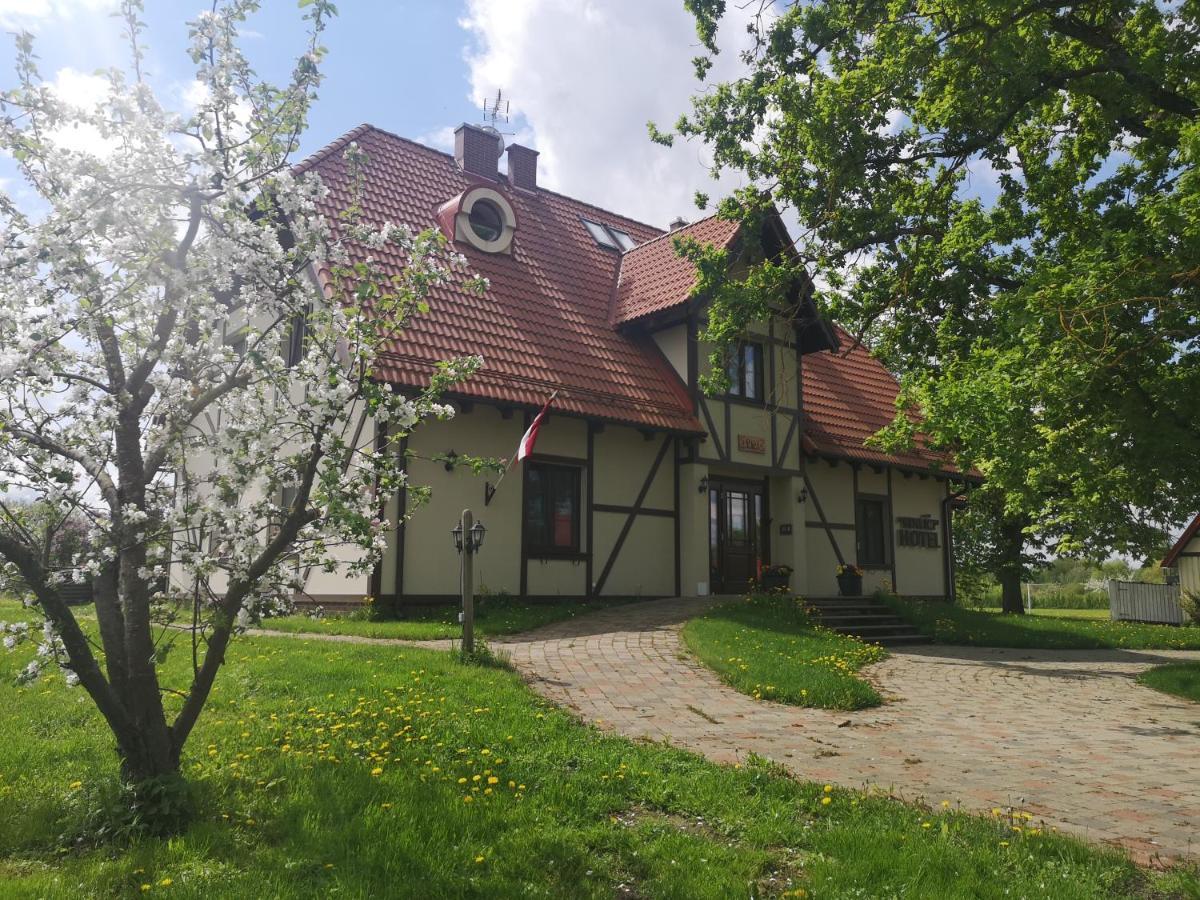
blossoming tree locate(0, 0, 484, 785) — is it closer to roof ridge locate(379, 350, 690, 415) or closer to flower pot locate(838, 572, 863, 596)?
roof ridge locate(379, 350, 690, 415)

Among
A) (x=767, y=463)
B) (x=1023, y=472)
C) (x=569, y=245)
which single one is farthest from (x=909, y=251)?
(x=569, y=245)

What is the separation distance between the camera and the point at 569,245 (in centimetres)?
1847

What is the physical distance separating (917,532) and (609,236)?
32.4 feet

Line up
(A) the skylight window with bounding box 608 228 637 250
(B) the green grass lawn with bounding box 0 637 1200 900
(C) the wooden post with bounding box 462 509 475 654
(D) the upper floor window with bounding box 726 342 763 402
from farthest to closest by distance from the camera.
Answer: (A) the skylight window with bounding box 608 228 637 250 → (D) the upper floor window with bounding box 726 342 763 402 → (C) the wooden post with bounding box 462 509 475 654 → (B) the green grass lawn with bounding box 0 637 1200 900

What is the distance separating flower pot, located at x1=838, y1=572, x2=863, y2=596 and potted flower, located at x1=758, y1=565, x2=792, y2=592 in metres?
1.56

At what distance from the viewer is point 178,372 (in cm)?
484

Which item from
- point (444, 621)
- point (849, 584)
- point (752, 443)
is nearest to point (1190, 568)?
point (849, 584)

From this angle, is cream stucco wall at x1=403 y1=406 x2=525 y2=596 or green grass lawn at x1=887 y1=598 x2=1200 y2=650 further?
green grass lawn at x1=887 y1=598 x2=1200 y2=650

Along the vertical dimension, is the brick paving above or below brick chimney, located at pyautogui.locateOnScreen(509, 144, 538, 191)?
below

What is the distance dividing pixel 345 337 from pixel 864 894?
3.67 m

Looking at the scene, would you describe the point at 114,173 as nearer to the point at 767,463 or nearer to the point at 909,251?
the point at 909,251

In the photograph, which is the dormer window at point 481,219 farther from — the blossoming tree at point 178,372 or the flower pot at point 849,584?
the blossoming tree at point 178,372

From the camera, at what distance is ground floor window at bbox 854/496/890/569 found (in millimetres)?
19875

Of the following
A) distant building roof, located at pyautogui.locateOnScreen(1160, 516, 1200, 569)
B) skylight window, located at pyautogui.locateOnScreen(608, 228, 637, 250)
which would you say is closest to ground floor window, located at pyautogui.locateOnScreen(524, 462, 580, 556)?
skylight window, located at pyautogui.locateOnScreen(608, 228, 637, 250)
